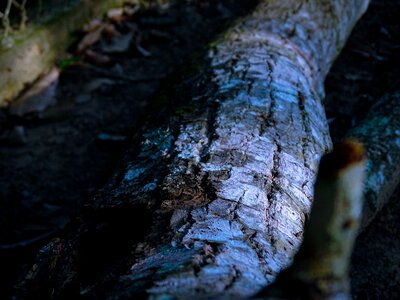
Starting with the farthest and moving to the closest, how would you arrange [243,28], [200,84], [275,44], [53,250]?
[243,28], [275,44], [200,84], [53,250]

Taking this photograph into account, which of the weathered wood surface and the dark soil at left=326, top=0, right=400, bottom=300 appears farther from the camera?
the weathered wood surface

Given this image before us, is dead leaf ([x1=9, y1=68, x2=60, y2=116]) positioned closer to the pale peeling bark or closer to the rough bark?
the pale peeling bark

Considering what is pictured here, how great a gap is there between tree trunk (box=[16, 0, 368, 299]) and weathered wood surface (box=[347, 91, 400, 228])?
1.18ft

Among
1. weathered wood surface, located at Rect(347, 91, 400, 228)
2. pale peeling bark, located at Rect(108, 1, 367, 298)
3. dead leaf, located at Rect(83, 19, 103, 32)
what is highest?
pale peeling bark, located at Rect(108, 1, 367, 298)

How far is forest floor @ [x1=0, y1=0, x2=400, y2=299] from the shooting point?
2.21 m

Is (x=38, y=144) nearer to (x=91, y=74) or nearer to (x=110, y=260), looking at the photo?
(x=91, y=74)

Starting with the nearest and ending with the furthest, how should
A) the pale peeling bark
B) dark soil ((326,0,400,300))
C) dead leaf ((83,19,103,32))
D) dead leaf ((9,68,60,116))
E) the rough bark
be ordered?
the rough bark, the pale peeling bark, dark soil ((326,0,400,300)), dead leaf ((9,68,60,116)), dead leaf ((83,19,103,32))

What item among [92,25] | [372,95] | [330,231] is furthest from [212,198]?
[92,25]

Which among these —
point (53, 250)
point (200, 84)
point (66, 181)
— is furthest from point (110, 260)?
point (66, 181)

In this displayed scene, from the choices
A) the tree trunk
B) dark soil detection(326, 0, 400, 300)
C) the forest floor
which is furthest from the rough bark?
dark soil detection(326, 0, 400, 300)

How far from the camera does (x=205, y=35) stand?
13.1ft

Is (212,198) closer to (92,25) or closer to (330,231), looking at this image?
(330,231)

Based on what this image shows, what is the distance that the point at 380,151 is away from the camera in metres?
2.31

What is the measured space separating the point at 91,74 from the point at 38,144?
0.81 metres
